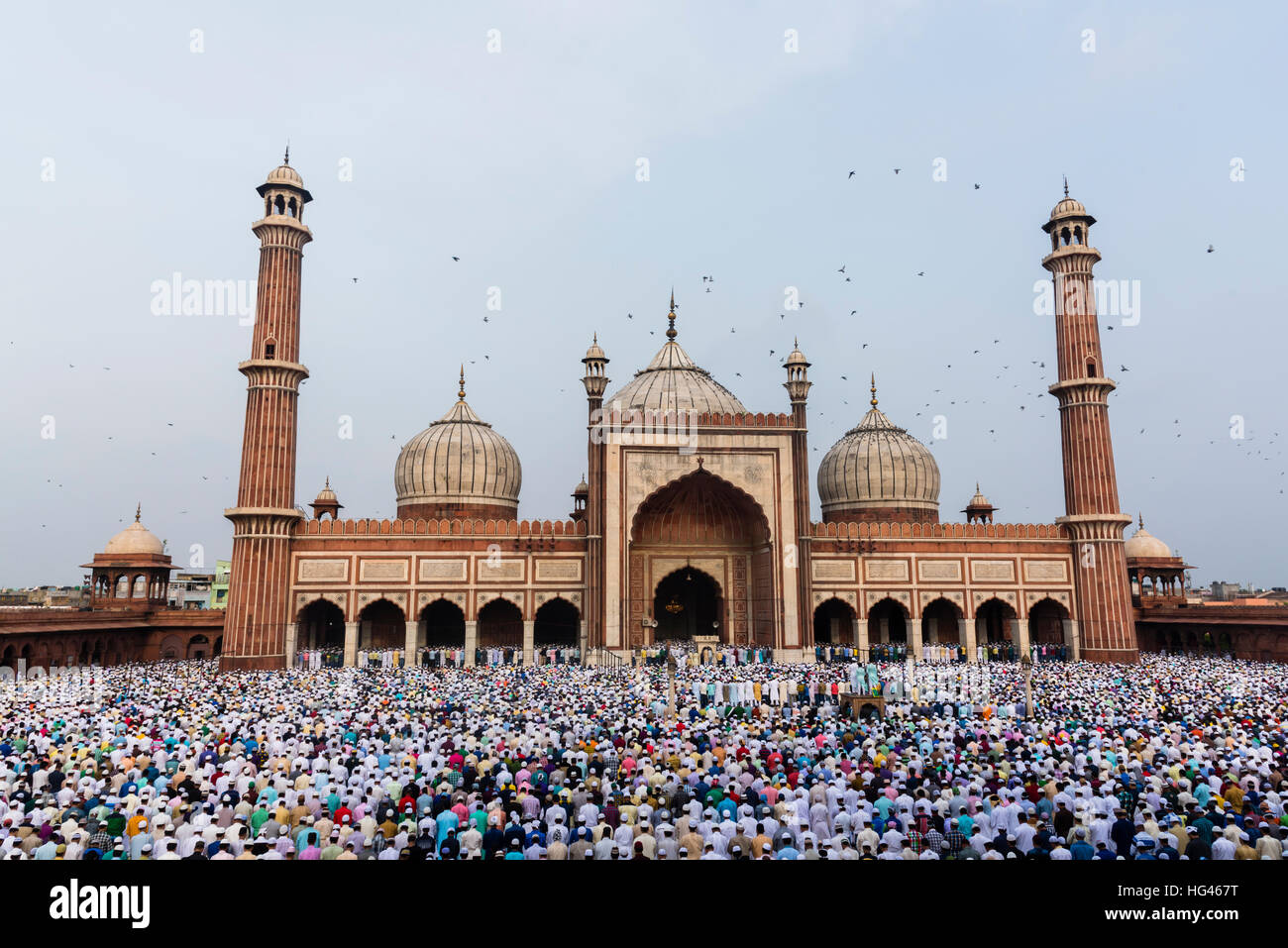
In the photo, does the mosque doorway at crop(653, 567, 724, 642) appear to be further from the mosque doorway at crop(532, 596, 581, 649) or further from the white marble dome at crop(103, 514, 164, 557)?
the white marble dome at crop(103, 514, 164, 557)

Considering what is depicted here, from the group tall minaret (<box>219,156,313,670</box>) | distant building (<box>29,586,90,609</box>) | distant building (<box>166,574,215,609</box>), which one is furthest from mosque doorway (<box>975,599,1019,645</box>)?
distant building (<box>166,574,215,609</box>)

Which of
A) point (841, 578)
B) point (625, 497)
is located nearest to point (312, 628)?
point (625, 497)

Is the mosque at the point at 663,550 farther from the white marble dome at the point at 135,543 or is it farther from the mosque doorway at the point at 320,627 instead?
the white marble dome at the point at 135,543

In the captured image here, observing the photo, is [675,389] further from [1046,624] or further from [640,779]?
[640,779]

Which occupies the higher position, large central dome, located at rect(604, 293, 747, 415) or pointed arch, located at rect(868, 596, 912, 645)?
large central dome, located at rect(604, 293, 747, 415)

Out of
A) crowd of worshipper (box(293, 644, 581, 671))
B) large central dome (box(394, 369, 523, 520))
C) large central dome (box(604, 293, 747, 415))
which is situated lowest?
crowd of worshipper (box(293, 644, 581, 671))

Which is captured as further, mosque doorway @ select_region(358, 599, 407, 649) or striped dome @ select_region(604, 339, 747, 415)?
striped dome @ select_region(604, 339, 747, 415)

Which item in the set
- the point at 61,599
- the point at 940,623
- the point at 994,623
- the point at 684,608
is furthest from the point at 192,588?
the point at 994,623

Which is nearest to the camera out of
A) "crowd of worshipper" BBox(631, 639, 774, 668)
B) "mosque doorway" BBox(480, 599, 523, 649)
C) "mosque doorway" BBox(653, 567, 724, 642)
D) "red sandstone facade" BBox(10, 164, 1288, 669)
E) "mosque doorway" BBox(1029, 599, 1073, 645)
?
"crowd of worshipper" BBox(631, 639, 774, 668)
